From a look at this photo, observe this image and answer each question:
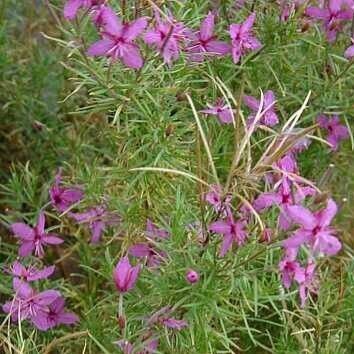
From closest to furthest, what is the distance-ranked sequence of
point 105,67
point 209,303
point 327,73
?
point 209,303, point 105,67, point 327,73

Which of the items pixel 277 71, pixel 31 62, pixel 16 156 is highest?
pixel 277 71

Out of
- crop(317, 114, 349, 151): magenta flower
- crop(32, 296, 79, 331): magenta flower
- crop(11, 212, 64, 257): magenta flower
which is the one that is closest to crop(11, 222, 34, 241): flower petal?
crop(11, 212, 64, 257): magenta flower

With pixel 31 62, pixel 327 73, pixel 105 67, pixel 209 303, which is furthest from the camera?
pixel 31 62

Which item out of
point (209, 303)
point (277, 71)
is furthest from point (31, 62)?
point (209, 303)

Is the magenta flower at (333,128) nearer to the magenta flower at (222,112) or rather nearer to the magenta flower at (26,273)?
the magenta flower at (222,112)

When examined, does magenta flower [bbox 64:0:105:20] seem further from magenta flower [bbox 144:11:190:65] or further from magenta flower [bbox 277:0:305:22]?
magenta flower [bbox 277:0:305:22]

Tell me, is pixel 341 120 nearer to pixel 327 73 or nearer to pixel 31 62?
A: pixel 327 73

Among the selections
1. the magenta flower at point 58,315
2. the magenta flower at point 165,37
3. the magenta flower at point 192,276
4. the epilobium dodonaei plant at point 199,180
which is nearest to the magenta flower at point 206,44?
the epilobium dodonaei plant at point 199,180

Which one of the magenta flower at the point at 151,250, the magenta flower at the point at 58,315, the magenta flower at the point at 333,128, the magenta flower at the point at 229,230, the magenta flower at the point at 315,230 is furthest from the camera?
the magenta flower at the point at 333,128
